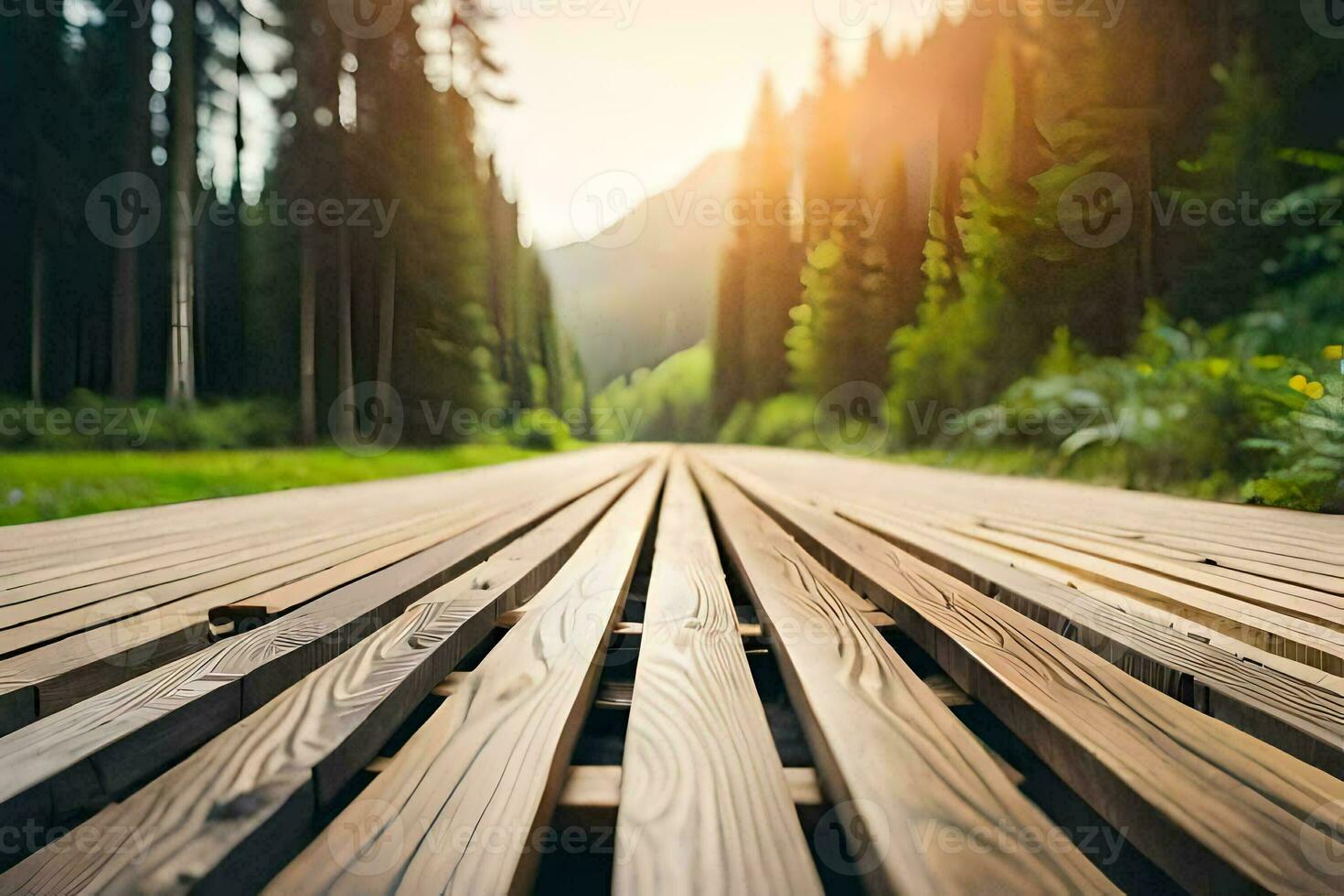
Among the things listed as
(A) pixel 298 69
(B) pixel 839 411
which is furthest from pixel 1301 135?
(A) pixel 298 69

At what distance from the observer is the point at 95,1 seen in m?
13.3

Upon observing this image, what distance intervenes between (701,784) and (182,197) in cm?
1225

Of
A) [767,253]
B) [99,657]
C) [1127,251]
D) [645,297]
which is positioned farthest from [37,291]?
[645,297]

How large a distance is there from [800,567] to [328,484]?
4.84m

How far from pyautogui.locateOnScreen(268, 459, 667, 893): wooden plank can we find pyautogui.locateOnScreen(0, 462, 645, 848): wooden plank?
33 cm

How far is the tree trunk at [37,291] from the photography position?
13.1 meters

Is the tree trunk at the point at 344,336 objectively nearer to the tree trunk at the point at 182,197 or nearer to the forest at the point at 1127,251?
the tree trunk at the point at 182,197

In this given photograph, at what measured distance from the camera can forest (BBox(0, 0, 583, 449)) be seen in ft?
35.7

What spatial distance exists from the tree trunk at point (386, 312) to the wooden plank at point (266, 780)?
12931mm

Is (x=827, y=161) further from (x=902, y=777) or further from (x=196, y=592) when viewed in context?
(x=902, y=777)

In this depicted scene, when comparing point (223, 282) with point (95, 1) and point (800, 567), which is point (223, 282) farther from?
point (800, 567)

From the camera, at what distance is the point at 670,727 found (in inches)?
38.4

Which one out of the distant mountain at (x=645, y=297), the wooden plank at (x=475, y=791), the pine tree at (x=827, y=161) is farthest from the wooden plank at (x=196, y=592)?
the distant mountain at (x=645, y=297)

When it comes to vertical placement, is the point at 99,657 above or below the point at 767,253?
below
